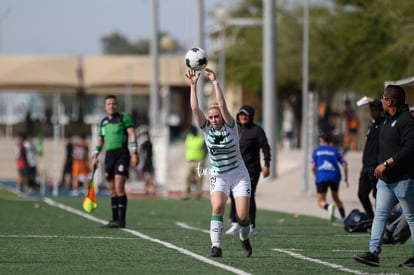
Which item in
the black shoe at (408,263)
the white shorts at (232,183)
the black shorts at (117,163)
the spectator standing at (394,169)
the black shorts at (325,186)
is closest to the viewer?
the spectator standing at (394,169)

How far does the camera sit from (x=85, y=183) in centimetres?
4172

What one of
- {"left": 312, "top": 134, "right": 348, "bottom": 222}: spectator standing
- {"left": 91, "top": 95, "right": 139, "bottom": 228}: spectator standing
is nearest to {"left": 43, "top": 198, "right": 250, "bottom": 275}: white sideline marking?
{"left": 91, "top": 95, "right": 139, "bottom": 228}: spectator standing

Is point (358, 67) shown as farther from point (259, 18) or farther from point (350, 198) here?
point (259, 18)

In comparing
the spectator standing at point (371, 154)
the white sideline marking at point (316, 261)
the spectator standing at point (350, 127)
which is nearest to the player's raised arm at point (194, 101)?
the white sideline marking at point (316, 261)

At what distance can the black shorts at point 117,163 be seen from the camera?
20156 millimetres

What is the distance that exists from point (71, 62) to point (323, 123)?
31.5 m

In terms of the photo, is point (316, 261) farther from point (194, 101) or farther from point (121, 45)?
point (121, 45)

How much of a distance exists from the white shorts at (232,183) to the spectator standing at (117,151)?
5.02 m

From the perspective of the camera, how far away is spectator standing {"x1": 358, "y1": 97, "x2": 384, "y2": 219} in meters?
19.4

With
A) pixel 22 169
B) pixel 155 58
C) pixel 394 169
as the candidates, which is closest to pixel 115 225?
pixel 394 169

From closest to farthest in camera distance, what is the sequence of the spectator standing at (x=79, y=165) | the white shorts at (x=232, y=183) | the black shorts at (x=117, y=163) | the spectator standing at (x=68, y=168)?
the white shorts at (x=232, y=183), the black shorts at (x=117, y=163), the spectator standing at (x=79, y=165), the spectator standing at (x=68, y=168)

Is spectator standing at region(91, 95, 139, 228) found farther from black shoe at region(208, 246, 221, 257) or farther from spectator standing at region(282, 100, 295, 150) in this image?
spectator standing at region(282, 100, 295, 150)

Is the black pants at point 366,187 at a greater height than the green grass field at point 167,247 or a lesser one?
greater

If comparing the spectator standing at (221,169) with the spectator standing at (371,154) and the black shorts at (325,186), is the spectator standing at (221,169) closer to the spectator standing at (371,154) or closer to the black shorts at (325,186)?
the spectator standing at (371,154)
